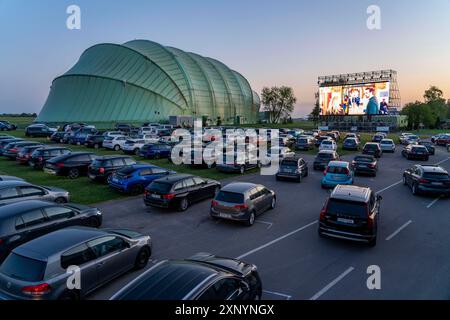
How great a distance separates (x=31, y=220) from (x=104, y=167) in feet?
33.1

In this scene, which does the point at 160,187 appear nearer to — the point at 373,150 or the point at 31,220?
the point at 31,220

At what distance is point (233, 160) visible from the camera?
77.3 ft

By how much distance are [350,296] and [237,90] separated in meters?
97.4

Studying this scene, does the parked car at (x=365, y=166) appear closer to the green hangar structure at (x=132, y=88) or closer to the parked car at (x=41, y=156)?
the parked car at (x=41, y=156)

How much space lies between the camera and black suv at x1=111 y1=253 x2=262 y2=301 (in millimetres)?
5168

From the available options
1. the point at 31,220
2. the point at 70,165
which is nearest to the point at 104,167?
the point at 70,165

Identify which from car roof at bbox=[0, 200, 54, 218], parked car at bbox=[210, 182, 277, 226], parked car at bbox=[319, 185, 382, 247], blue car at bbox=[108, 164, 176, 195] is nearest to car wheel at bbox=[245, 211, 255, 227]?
parked car at bbox=[210, 182, 277, 226]

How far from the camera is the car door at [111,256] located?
741cm

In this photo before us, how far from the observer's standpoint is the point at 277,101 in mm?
129000

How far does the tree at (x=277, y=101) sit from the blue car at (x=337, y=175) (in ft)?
368

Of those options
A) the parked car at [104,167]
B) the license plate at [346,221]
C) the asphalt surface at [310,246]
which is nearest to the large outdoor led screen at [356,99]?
the asphalt surface at [310,246]

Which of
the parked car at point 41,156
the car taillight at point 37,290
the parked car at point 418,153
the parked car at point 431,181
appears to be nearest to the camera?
the car taillight at point 37,290
